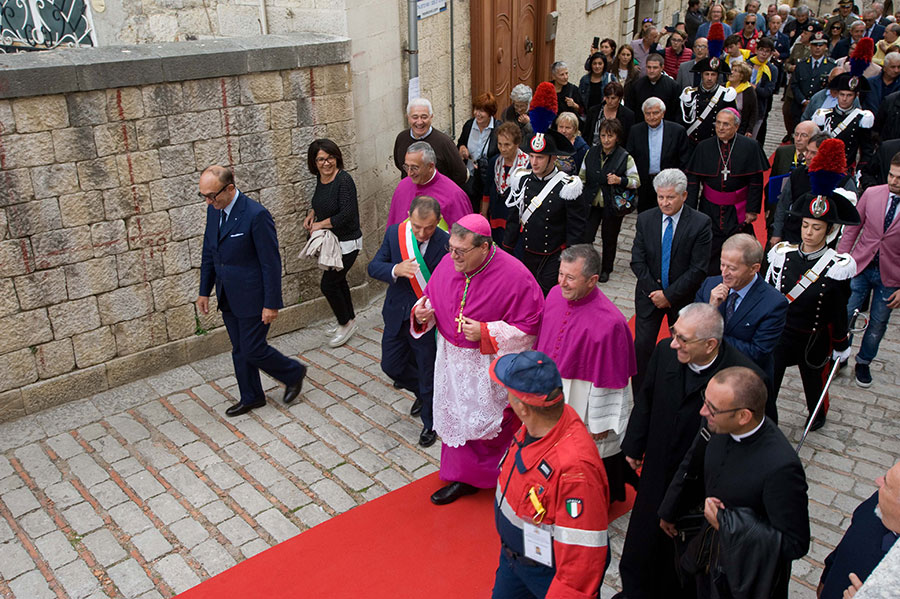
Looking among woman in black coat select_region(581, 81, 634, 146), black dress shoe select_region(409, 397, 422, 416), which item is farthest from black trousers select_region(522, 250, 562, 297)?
woman in black coat select_region(581, 81, 634, 146)

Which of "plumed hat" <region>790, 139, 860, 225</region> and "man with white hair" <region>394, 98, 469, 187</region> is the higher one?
"plumed hat" <region>790, 139, 860, 225</region>

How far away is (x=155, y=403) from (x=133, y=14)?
4.80 metres

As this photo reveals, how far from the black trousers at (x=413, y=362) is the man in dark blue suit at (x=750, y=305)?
2027mm

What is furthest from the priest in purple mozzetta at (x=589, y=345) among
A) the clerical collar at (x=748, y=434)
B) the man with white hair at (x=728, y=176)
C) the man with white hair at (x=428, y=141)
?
the man with white hair at (x=428, y=141)

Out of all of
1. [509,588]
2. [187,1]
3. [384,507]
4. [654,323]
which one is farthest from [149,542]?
[187,1]

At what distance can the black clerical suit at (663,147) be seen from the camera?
867 centimetres

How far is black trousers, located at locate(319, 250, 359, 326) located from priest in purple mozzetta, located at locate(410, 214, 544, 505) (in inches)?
88.1

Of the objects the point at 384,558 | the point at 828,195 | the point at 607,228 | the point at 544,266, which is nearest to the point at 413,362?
the point at 544,266

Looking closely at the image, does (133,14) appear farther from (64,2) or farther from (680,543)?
(680,543)

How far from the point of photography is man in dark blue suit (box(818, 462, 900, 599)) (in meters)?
2.84

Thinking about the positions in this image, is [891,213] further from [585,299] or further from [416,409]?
[416,409]

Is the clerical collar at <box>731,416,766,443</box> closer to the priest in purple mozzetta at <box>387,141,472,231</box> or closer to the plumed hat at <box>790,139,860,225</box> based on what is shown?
the plumed hat at <box>790,139,860,225</box>

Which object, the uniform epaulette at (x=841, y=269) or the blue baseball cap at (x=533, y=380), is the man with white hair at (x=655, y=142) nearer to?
the uniform epaulette at (x=841, y=269)

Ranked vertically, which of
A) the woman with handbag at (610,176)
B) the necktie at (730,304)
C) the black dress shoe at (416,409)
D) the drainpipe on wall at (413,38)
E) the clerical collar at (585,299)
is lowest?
the black dress shoe at (416,409)
